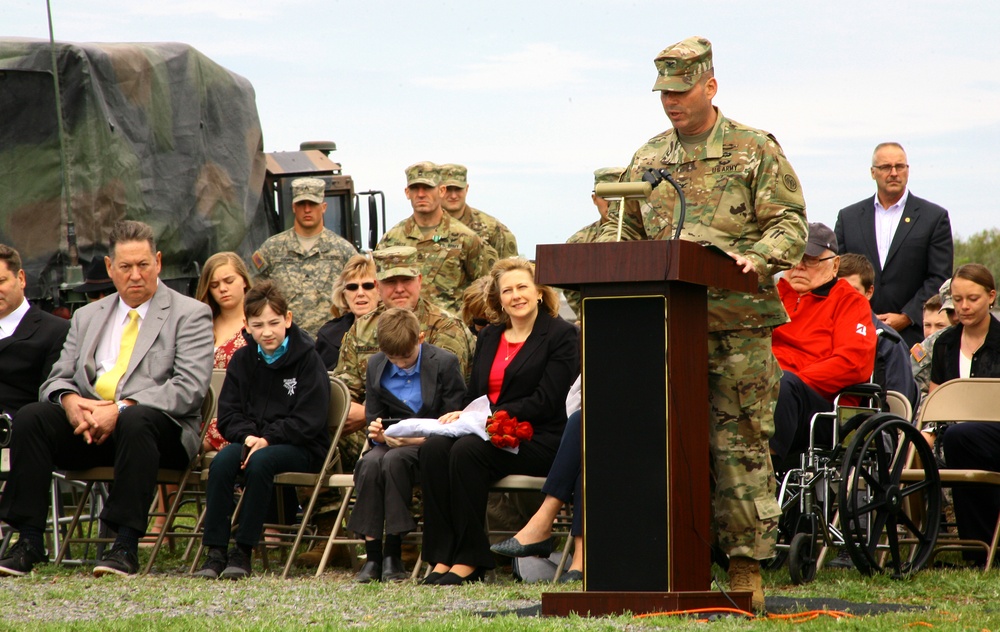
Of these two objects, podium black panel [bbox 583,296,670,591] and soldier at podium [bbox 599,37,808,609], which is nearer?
podium black panel [bbox 583,296,670,591]

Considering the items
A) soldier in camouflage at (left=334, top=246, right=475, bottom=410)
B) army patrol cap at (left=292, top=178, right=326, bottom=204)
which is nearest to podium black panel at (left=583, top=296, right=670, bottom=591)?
soldier in camouflage at (left=334, top=246, right=475, bottom=410)

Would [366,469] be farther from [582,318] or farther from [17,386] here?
[582,318]

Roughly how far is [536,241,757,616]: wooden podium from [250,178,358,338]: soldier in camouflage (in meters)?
5.66

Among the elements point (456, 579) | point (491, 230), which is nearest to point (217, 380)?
point (456, 579)

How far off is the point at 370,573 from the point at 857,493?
7.61ft

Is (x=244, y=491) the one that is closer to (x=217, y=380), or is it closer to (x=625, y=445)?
(x=217, y=380)

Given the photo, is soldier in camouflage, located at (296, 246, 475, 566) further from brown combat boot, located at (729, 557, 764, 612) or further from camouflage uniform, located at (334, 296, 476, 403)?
brown combat boot, located at (729, 557, 764, 612)

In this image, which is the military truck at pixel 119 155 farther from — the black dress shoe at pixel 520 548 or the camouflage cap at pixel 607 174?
the black dress shoe at pixel 520 548

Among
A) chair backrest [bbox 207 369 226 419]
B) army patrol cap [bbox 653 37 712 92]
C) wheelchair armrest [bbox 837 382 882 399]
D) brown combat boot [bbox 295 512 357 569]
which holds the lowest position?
brown combat boot [bbox 295 512 357 569]

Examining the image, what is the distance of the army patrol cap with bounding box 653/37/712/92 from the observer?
187 inches

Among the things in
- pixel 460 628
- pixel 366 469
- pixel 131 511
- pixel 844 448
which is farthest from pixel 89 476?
pixel 844 448

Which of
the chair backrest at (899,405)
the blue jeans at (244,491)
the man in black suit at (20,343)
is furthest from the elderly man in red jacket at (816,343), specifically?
the man in black suit at (20,343)

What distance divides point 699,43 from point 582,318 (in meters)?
1.12

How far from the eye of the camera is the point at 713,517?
4.98 meters
